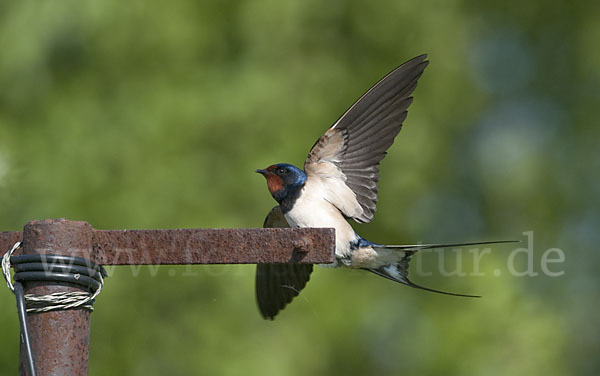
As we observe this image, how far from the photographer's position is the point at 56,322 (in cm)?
193

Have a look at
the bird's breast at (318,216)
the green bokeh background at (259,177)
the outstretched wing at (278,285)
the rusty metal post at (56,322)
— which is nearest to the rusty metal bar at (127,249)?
the rusty metal post at (56,322)

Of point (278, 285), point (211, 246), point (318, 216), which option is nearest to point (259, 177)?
point (278, 285)

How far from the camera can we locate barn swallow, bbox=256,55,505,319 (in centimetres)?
308

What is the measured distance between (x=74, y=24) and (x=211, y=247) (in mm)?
3246

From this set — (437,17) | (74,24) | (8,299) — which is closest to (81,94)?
(74,24)

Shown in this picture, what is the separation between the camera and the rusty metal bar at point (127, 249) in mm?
1935

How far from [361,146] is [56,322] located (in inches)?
60.6

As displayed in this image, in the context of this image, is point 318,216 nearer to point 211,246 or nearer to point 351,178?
point 351,178

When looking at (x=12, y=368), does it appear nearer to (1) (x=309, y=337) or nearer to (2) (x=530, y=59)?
(1) (x=309, y=337)

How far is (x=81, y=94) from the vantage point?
15.8 ft

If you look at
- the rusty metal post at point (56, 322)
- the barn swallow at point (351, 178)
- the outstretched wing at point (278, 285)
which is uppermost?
the barn swallow at point (351, 178)

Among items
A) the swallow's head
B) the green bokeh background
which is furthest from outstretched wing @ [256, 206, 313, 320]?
the green bokeh background

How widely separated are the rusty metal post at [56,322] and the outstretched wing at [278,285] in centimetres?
172

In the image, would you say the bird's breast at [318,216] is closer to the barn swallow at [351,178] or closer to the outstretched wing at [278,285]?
the barn swallow at [351,178]
